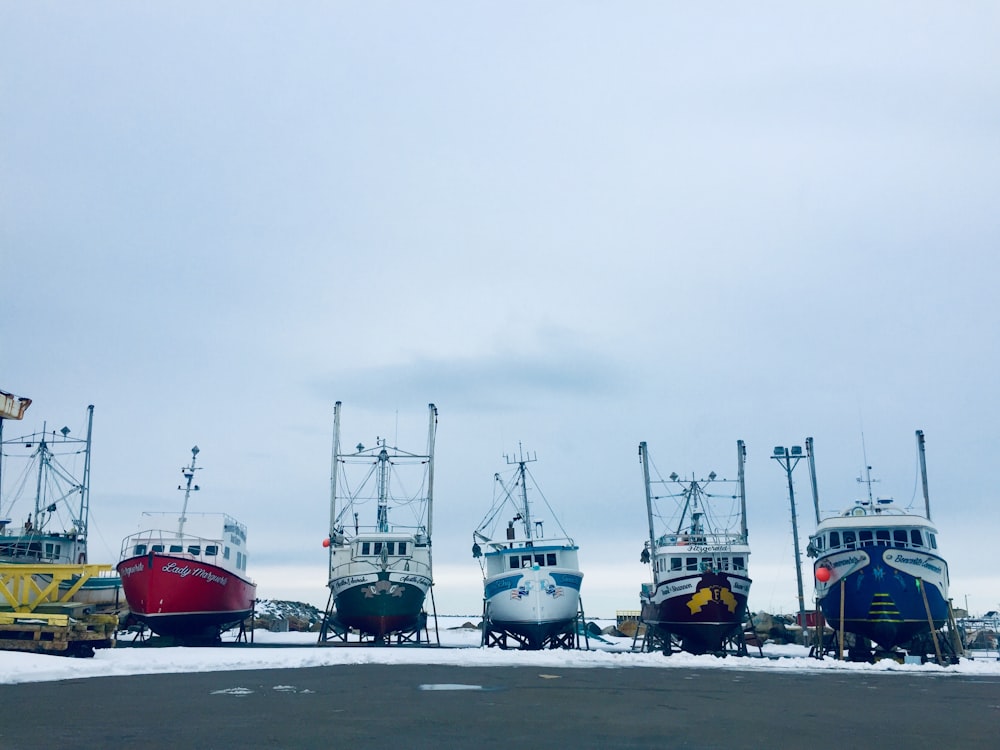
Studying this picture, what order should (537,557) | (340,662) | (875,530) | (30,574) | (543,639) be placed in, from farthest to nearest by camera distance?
(537,557) → (543,639) → (875,530) → (30,574) → (340,662)

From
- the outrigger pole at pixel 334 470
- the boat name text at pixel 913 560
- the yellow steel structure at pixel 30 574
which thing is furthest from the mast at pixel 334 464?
the boat name text at pixel 913 560

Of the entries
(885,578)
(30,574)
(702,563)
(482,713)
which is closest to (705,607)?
(702,563)

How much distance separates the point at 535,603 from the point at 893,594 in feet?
55.4

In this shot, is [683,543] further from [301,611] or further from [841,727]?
[301,611]

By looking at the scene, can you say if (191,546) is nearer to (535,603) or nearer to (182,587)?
(182,587)

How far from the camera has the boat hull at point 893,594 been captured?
36500mm

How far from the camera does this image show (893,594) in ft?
120

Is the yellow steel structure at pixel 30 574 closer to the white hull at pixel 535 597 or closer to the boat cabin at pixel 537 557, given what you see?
the white hull at pixel 535 597

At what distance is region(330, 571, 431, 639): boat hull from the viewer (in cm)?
4325

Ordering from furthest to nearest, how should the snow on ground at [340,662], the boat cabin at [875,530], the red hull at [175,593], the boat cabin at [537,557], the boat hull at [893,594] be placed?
1. the boat cabin at [537,557]
2. the red hull at [175,593]
3. the boat cabin at [875,530]
4. the boat hull at [893,594]
5. the snow on ground at [340,662]

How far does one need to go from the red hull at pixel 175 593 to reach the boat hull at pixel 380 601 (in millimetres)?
6633

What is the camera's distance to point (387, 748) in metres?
10.7

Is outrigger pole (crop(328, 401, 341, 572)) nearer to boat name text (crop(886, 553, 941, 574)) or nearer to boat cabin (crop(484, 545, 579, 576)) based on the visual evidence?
boat cabin (crop(484, 545, 579, 576))

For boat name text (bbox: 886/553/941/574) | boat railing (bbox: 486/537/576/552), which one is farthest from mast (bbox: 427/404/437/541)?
boat name text (bbox: 886/553/941/574)
